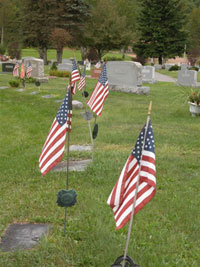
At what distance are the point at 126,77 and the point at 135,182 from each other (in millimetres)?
16811

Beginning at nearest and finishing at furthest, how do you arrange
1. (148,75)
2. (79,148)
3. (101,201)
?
(101,201), (79,148), (148,75)

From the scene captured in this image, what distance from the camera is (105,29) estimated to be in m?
49.2

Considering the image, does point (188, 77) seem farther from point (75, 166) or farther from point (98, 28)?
point (98, 28)

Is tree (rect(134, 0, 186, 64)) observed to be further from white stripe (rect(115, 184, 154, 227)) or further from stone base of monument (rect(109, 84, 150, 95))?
white stripe (rect(115, 184, 154, 227))

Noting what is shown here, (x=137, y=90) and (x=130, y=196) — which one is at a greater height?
(x=137, y=90)

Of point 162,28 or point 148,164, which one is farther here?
point 162,28

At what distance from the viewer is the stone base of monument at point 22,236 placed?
4.35 meters

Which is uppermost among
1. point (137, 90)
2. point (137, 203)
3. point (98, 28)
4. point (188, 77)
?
point (98, 28)

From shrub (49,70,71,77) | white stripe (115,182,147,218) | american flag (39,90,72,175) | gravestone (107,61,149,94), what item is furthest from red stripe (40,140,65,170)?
shrub (49,70,71,77)

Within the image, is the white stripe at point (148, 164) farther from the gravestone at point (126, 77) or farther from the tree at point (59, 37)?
the tree at point (59, 37)

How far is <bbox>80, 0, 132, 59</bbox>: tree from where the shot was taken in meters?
48.8

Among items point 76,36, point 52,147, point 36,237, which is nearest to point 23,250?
point 36,237

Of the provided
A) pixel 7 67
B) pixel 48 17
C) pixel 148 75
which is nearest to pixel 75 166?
pixel 148 75

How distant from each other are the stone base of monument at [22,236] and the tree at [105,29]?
148ft
